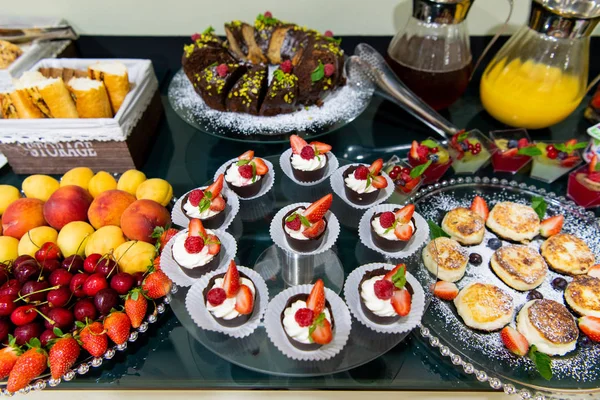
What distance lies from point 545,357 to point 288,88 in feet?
4.22

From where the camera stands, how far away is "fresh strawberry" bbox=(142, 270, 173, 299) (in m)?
1.20

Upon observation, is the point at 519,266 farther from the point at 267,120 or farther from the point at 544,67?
the point at 267,120

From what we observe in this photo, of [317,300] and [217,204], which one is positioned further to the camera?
[217,204]

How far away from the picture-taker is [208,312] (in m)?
1.15

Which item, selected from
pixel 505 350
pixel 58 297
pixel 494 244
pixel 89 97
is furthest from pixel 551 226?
pixel 89 97

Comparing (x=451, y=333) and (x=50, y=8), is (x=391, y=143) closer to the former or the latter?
(x=451, y=333)

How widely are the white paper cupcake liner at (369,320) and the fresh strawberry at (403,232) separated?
104 mm

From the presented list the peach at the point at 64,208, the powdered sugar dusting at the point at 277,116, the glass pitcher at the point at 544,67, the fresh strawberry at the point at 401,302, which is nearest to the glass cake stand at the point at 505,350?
the fresh strawberry at the point at 401,302

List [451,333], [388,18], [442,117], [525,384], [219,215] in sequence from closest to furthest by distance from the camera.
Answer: [525,384], [451,333], [219,215], [442,117], [388,18]

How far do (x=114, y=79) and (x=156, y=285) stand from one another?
0.88 m

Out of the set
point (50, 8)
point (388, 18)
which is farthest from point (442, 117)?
point (50, 8)

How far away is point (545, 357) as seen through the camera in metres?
1.14

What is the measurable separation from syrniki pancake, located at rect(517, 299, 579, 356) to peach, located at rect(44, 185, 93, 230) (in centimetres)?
152

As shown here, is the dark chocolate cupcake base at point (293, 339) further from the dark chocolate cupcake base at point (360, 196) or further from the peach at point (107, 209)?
the peach at point (107, 209)
